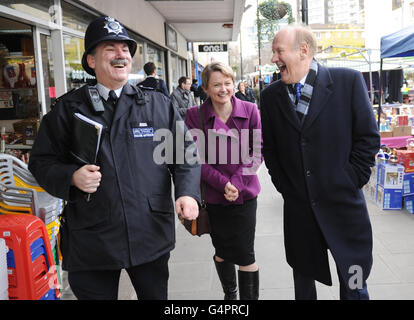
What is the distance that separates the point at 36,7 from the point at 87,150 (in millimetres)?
3819

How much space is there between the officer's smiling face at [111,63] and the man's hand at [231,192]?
3.59 ft

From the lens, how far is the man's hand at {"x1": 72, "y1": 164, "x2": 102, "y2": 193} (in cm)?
175

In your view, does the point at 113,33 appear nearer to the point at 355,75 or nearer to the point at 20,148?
the point at 355,75

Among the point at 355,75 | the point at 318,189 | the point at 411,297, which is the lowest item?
the point at 411,297

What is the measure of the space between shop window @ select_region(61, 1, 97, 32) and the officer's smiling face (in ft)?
13.3

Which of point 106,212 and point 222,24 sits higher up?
point 222,24

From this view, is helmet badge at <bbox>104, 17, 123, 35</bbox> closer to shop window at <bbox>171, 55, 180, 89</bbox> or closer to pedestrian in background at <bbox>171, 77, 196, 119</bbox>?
pedestrian in background at <bbox>171, 77, 196, 119</bbox>

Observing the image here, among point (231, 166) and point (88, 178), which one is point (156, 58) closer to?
point (231, 166)

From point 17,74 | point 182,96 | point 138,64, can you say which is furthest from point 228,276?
point 138,64

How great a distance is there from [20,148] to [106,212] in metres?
4.18

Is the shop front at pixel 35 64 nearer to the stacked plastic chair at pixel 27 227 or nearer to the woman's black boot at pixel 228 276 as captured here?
the stacked plastic chair at pixel 27 227

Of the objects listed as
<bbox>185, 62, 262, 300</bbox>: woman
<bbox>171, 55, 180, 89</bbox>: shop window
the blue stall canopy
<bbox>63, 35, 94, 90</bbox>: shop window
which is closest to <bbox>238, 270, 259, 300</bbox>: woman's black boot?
<bbox>185, 62, 262, 300</bbox>: woman
